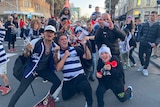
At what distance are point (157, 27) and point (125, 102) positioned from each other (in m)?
2.80

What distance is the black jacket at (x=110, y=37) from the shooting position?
14.4ft

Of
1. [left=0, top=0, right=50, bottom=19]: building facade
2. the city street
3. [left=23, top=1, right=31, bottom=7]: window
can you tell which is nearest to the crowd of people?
the city street

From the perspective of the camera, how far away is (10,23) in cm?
1002

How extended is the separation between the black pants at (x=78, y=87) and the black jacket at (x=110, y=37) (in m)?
1.17

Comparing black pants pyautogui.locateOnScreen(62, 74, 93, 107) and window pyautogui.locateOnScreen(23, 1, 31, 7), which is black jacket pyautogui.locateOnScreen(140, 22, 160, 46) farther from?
window pyautogui.locateOnScreen(23, 1, 31, 7)

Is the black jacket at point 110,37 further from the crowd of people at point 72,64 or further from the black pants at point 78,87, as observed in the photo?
the black pants at point 78,87

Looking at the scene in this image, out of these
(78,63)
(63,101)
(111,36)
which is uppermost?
(111,36)

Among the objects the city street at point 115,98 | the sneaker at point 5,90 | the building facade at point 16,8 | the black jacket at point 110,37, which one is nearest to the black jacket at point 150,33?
the city street at point 115,98

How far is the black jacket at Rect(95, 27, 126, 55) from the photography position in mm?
4375

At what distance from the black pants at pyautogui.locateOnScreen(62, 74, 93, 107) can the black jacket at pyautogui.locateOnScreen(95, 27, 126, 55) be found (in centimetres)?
117

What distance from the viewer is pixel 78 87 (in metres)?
3.71

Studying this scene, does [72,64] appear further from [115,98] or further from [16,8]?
[16,8]

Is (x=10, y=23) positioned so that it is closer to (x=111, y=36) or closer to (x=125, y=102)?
(x=111, y=36)

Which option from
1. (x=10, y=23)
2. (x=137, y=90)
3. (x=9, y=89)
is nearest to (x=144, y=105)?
(x=137, y=90)
